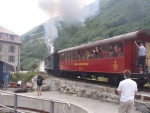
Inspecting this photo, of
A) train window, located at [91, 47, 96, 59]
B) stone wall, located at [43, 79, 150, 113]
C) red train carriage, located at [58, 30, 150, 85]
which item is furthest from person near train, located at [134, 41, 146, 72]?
train window, located at [91, 47, 96, 59]

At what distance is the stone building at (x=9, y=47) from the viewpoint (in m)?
65.1

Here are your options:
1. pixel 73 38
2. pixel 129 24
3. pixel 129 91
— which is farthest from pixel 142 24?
pixel 129 91

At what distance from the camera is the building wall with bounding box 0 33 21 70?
213 feet

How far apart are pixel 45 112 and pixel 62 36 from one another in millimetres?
54024

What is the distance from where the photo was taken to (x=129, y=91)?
7.96m

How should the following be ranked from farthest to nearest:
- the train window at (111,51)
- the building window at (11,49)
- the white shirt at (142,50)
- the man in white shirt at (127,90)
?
the building window at (11,49) < the train window at (111,51) < the white shirt at (142,50) < the man in white shirt at (127,90)

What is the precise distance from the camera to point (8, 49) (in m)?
66.6

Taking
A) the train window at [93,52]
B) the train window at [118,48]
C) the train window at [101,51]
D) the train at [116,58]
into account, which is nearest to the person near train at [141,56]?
the train at [116,58]

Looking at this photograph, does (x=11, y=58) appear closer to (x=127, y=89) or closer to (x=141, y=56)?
(x=141, y=56)

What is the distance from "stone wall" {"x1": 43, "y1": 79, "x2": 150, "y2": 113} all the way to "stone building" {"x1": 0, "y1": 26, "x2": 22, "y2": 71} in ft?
146

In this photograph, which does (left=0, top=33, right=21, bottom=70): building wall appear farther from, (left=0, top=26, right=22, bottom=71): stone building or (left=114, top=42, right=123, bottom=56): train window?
(left=114, top=42, right=123, bottom=56): train window

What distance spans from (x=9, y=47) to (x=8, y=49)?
24.5 inches

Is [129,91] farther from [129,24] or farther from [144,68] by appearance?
[129,24]

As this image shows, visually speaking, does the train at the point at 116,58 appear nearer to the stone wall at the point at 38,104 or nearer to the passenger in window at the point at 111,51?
the passenger in window at the point at 111,51
